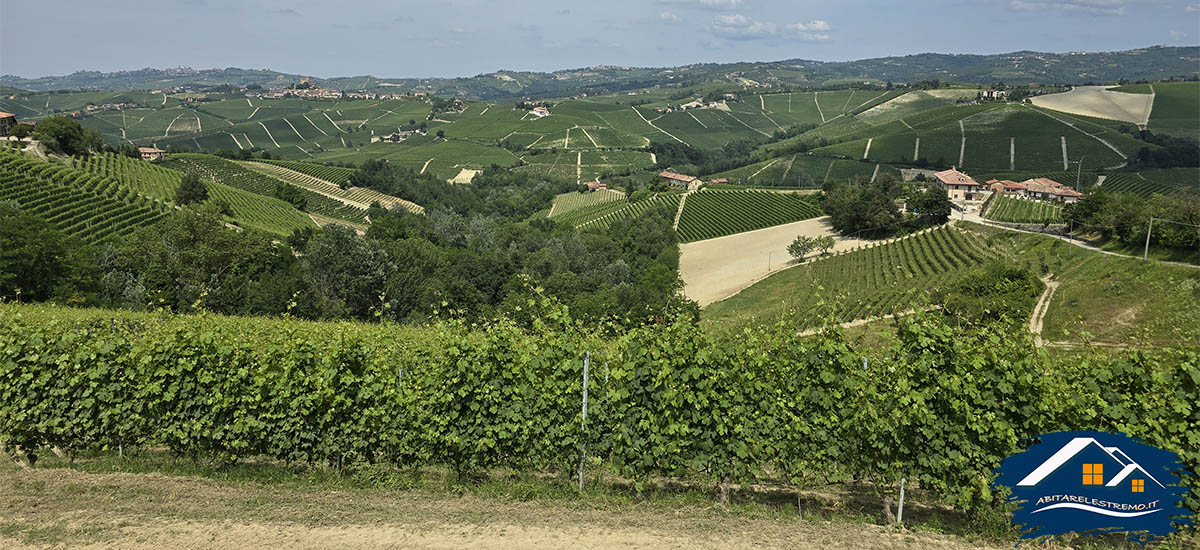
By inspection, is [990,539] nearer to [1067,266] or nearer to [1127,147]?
[1067,266]

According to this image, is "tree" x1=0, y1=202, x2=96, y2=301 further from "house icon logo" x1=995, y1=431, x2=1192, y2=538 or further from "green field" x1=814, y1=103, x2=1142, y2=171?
"green field" x1=814, y1=103, x2=1142, y2=171

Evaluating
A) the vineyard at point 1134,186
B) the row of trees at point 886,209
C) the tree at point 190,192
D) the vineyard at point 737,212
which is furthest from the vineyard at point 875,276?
the vineyard at point 1134,186

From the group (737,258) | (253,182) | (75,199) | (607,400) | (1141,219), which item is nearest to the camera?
(607,400)

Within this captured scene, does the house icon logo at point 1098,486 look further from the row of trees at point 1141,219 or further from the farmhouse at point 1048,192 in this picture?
the farmhouse at point 1048,192

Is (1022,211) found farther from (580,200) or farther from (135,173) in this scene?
(135,173)

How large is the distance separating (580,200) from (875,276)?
75.1m

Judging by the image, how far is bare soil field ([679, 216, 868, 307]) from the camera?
64125 millimetres

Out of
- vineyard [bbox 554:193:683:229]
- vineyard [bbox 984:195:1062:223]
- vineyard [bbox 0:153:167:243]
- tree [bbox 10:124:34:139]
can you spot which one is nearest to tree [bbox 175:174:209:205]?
vineyard [bbox 0:153:167:243]

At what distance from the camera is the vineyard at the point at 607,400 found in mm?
7934

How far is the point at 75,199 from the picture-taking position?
155 ft

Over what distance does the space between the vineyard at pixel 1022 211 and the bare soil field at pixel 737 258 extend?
14294 mm

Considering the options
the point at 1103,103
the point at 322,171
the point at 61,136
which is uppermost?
the point at 1103,103

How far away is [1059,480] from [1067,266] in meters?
46.4

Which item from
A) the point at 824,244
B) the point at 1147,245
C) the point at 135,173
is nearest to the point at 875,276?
the point at 824,244
